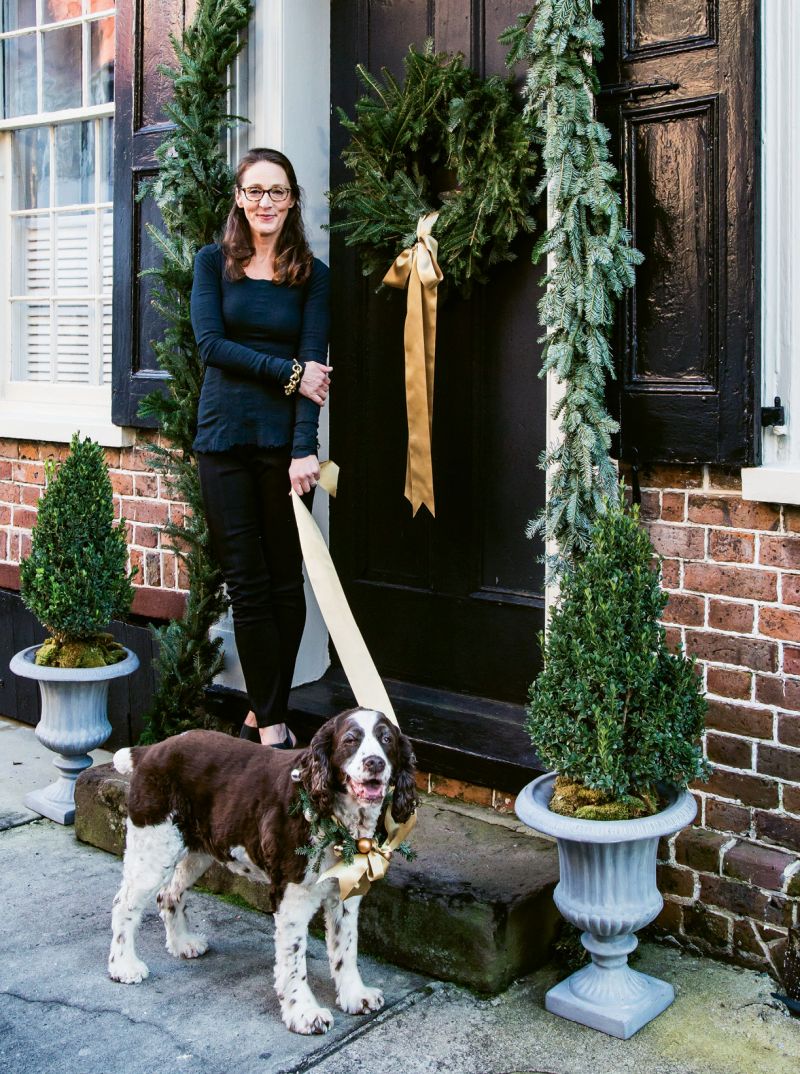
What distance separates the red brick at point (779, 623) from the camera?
367 cm

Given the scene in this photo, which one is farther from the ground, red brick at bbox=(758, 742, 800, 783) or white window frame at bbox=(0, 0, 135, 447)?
white window frame at bbox=(0, 0, 135, 447)

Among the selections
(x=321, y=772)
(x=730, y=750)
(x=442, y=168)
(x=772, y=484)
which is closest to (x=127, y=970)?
(x=321, y=772)

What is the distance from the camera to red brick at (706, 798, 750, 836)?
3.82 meters

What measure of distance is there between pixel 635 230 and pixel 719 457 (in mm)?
738

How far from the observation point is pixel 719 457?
3748 mm

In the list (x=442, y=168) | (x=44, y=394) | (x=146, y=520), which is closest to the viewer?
(x=442, y=168)

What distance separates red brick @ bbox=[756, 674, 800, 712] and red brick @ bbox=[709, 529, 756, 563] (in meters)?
0.35

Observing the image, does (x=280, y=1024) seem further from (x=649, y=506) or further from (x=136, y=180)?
(x=136, y=180)

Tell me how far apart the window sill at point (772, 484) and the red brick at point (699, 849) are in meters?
1.03

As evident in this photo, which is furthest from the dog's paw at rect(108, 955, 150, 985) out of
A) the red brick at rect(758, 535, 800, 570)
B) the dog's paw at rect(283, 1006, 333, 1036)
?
the red brick at rect(758, 535, 800, 570)

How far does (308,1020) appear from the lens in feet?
11.2

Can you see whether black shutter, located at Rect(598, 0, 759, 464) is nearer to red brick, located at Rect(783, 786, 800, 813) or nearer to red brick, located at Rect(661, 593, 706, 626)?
red brick, located at Rect(661, 593, 706, 626)

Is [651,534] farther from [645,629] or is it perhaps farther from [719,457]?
[645,629]

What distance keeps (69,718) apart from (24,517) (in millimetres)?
1649
